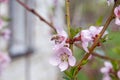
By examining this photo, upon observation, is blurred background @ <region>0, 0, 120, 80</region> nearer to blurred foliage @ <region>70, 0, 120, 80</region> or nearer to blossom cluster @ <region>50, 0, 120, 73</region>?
blurred foliage @ <region>70, 0, 120, 80</region>

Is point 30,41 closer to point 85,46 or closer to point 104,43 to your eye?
point 104,43

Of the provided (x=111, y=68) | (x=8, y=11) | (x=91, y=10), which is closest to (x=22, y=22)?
(x=8, y=11)

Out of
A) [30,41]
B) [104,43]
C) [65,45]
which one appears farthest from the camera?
[30,41]

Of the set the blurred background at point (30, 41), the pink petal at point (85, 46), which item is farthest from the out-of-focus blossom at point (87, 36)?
the blurred background at point (30, 41)

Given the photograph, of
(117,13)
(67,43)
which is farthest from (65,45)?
(117,13)

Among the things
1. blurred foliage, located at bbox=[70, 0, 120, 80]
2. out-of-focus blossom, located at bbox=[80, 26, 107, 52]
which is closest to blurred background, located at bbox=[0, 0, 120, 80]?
blurred foliage, located at bbox=[70, 0, 120, 80]

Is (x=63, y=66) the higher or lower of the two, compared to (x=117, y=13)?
lower

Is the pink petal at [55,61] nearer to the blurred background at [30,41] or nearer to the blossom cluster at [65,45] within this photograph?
the blossom cluster at [65,45]

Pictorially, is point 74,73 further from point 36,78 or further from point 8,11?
point 36,78
